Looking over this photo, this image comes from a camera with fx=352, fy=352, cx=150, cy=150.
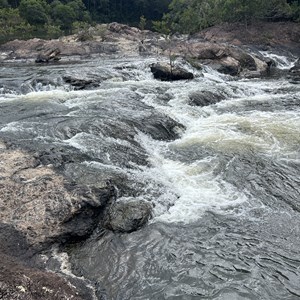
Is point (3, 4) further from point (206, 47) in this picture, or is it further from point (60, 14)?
point (206, 47)

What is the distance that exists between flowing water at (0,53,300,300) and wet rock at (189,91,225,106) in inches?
13.9

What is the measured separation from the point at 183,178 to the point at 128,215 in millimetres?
2368

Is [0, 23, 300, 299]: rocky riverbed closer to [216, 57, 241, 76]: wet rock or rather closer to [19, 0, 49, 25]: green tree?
[216, 57, 241, 76]: wet rock

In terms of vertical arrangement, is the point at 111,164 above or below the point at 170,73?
above

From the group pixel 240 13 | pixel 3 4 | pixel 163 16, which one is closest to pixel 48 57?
pixel 240 13

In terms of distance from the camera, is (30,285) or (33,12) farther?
(33,12)

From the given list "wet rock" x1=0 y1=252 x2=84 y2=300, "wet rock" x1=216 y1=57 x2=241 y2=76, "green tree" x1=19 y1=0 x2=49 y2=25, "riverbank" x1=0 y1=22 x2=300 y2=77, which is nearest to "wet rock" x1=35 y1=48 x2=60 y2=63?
"riverbank" x1=0 y1=22 x2=300 y2=77

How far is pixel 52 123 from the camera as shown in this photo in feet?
39.7

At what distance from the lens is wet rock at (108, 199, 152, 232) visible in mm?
6715

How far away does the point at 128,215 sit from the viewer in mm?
6926

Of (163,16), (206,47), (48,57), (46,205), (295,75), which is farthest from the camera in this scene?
(163,16)

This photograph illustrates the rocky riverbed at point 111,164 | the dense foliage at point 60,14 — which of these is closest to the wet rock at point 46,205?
the rocky riverbed at point 111,164

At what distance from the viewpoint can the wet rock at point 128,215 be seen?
671 centimetres

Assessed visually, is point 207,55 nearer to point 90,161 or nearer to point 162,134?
point 162,134
